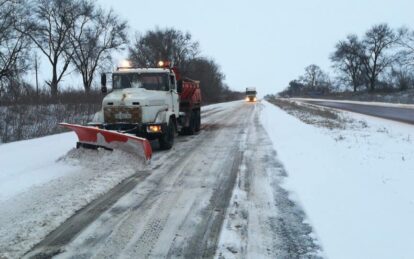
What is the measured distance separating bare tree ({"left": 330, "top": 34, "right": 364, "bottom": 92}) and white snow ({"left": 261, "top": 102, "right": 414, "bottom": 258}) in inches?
3993

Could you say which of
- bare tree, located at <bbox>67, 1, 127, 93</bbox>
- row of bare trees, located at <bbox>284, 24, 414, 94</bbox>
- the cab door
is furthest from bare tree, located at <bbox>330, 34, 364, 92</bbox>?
the cab door

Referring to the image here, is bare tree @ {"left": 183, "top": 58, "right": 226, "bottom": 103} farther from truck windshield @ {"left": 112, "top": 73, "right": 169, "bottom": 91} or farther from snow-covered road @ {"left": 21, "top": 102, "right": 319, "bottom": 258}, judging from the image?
snow-covered road @ {"left": 21, "top": 102, "right": 319, "bottom": 258}

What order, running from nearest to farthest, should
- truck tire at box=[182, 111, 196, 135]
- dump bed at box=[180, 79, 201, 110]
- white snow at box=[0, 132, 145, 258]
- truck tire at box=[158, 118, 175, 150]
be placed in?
white snow at box=[0, 132, 145, 258]
truck tire at box=[158, 118, 175, 150]
dump bed at box=[180, 79, 201, 110]
truck tire at box=[182, 111, 196, 135]

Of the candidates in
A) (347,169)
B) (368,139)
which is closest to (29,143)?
→ (347,169)

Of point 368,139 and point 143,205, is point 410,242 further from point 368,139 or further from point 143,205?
point 368,139

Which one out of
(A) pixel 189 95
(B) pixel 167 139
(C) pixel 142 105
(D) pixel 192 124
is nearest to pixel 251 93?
(D) pixel 192 124

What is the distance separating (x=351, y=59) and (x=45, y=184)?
111883 millimetres

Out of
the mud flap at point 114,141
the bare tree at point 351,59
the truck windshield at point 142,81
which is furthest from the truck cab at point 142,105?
the bare tree at point 351,59

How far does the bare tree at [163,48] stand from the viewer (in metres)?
69.1

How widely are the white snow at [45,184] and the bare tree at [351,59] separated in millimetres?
105471

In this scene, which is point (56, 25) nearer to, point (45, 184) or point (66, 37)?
point (66, 37)

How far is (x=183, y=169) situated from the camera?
990 centimetres

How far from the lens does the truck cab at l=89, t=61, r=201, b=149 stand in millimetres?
12680

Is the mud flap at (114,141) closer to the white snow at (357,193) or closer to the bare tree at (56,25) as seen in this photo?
the white snow at (357,193)
